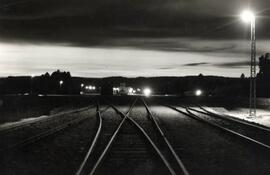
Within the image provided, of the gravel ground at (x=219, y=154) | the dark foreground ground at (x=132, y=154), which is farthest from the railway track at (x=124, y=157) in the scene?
the gravel ground at (x=219, y=154)

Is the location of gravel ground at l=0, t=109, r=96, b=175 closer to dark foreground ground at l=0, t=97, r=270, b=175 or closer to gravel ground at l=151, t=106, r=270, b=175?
dark foreground ground at l=0, t=97, r=270, b=175

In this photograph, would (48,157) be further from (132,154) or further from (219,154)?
(219,154)

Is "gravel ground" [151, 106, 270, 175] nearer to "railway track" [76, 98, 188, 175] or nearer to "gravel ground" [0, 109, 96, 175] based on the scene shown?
"railway track" [76, 98, 188, 175]

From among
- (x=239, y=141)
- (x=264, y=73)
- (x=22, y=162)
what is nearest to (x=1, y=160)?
(x=22, y=162)

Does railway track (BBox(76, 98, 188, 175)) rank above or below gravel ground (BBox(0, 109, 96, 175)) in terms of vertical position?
above

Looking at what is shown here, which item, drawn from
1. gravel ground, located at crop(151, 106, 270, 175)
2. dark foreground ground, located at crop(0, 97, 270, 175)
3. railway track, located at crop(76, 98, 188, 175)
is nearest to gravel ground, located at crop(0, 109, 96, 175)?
dark foreground ground, located at crop(0, 97, 270, 175)

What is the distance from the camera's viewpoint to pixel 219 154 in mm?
13000

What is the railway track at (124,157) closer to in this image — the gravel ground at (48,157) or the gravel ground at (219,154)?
the gravel ground at (48,157)

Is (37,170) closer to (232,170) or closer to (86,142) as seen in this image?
(232,170)

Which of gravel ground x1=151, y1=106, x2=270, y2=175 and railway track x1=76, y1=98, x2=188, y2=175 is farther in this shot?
gravel ground x1=151, y1=106, x2=270, y2=175

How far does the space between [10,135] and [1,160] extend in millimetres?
6913

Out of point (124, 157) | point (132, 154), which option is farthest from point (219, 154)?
point (124, 157)

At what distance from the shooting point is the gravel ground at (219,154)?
10477mm

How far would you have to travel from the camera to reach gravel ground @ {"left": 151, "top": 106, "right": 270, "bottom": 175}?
10477mm
